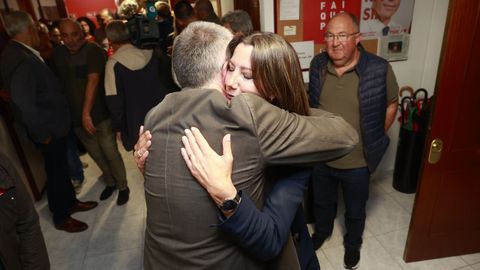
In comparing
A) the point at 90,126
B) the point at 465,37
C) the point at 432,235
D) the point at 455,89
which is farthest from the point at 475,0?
the point at 90,126

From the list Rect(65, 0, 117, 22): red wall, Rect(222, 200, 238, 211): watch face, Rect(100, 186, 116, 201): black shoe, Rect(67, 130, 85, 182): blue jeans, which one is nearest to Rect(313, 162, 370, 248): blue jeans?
Rect(222, 200, 238, 211): watch face

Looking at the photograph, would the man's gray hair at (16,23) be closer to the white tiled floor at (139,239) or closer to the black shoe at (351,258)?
the white tiled floor at (139,239)

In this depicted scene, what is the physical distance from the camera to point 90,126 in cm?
280

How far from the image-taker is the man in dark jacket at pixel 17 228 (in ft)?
3.52

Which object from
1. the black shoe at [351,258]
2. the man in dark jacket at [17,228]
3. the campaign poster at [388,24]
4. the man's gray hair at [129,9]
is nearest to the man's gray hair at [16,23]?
the man's gray hair at [129,9]

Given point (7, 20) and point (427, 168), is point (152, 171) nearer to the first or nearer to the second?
point (427, 168)

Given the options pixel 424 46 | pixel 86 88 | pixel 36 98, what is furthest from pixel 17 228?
pixel 424 46

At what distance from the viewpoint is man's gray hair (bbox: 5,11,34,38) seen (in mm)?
2215

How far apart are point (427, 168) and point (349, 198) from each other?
498mm

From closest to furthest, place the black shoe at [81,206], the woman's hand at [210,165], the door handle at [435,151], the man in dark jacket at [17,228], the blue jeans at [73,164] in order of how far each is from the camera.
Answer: the woman's hand at [210,165] < the man in dark jacket at [17,228] < the door handle at [435,151] < the black shoe at [81,206] < the blue jeans at [73,164]

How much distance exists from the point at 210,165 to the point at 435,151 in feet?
5.06

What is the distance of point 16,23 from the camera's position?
7.30 feet

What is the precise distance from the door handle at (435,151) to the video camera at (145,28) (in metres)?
1.93

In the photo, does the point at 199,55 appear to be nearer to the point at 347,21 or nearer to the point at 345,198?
the point at 347,21
